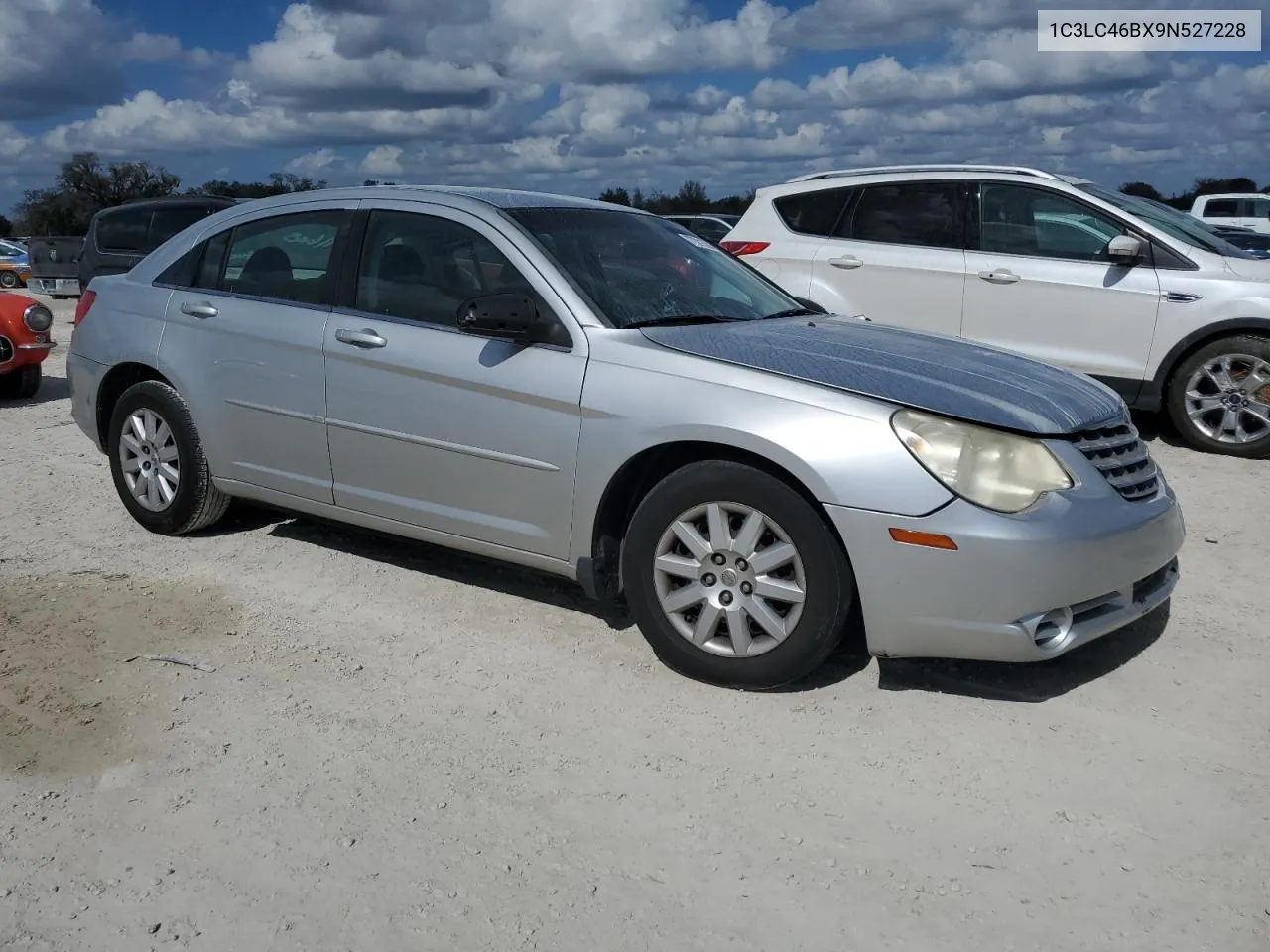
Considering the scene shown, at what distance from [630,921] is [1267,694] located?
2.45m

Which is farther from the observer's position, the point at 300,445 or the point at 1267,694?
the point at 300,445

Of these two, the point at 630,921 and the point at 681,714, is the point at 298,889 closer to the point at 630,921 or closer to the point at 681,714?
the point at 630,921

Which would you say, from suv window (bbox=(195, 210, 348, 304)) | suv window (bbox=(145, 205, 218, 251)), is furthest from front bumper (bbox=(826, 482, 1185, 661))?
suv window (bbox=(145, 205, 218, 251))

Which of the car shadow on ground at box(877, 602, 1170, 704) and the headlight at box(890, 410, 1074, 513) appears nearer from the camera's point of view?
the headlight at box(890, 410, 1074, 513)

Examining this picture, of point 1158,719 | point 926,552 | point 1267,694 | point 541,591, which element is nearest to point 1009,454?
point 926,552

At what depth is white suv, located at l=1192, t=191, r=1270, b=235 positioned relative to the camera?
85.8ft

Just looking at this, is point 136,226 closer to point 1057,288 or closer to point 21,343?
point 21,343

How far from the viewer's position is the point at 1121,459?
4059 millimetres

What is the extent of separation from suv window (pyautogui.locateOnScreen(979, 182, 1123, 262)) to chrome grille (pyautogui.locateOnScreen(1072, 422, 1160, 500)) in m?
4.08

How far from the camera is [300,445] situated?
5.08 m

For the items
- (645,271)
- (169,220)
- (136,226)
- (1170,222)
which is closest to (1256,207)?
(1170,222)

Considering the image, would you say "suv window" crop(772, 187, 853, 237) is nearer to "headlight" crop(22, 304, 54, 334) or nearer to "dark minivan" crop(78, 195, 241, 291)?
"headlight" crop(22, 304, 54, 334)

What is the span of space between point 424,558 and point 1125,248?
4.91m

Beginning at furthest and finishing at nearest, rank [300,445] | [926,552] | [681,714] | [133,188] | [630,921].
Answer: [133,188] < [300,445] < [681,714] < [926,552] < [630,921]
